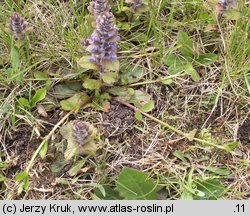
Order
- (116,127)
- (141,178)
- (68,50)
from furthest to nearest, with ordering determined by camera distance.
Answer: (68,50) → (116,127) → (141,178)

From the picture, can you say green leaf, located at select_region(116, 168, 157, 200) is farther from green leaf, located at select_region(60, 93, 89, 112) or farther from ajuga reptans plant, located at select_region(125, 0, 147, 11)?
ajuga reptans plant, located at select_region(125, 0, 147, 11)

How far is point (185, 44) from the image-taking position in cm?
221

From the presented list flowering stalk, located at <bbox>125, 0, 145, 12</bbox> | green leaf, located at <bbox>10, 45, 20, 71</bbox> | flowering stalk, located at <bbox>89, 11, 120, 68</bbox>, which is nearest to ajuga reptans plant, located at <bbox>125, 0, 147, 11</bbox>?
flowering stalk, located at <bbox>125, 0, 145, 12</bbox>

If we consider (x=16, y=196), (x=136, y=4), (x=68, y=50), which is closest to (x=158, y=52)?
(x=136, y=4)

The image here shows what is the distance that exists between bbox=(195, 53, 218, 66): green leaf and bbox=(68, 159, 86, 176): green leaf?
0.74 m

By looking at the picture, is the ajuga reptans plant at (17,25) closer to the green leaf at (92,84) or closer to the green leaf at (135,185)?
the green leaf at (92,84)

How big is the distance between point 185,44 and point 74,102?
2.00 feet

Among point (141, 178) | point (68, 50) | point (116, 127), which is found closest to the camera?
point (141, 178)

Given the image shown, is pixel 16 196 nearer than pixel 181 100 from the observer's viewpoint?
Yes

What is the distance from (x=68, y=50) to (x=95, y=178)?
0.66 m

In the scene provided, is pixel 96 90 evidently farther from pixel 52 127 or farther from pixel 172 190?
pixel 172 190

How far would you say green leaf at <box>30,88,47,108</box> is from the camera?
207 centimetres

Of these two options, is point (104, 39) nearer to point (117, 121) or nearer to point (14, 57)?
point (117, 121)

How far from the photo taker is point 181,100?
2.14m
